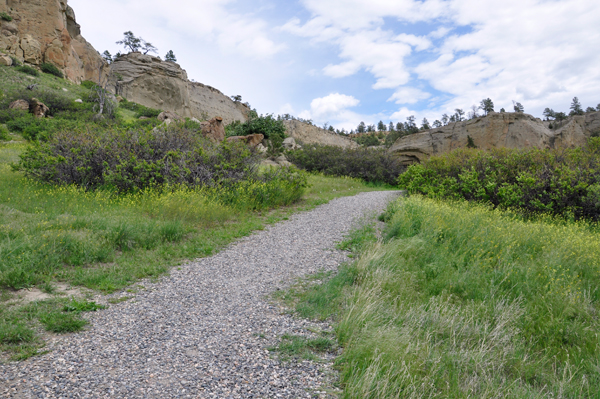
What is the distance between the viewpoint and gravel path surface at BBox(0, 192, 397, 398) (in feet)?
9.73

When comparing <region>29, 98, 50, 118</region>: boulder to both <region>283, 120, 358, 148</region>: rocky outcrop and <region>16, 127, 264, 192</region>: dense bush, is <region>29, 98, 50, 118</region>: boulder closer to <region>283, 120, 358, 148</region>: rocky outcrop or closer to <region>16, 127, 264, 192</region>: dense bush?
<region>16, 127, 264, 192</region>: dense bush

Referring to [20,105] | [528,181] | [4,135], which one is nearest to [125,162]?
[528,181]

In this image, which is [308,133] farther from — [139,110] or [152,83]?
[152,83]

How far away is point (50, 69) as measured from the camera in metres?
37.0

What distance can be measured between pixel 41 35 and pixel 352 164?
3972 cm

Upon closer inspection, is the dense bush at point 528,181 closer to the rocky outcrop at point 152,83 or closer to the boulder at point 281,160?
the boulder at point 281,160

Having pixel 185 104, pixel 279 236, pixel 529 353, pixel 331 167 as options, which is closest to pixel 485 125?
pixel 331 167

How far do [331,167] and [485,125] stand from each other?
11.2 metres

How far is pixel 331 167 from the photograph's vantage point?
80.7 ft

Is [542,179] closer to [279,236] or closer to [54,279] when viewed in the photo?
[279,236]

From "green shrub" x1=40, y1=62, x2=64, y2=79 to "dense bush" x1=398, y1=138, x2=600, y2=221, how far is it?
4206 cm

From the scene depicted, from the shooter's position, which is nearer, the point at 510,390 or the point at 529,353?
the point at 510,390

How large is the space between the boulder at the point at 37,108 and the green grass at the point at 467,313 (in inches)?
1016

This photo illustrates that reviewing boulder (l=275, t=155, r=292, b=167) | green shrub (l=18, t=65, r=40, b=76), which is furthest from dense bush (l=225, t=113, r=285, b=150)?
green shrub (l=18, t=65, r=40, b=76)
